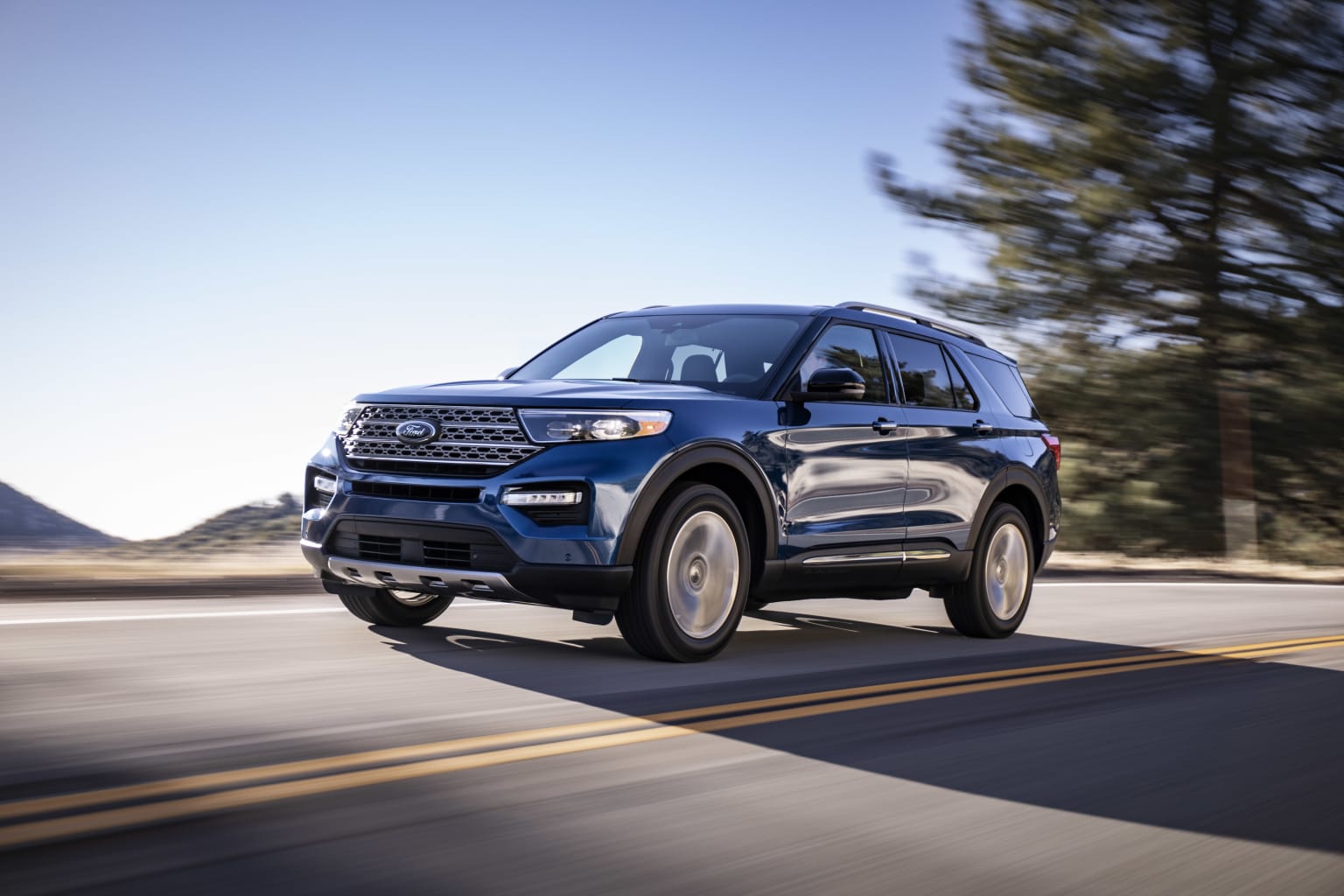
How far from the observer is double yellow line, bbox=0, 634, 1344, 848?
11.9ft

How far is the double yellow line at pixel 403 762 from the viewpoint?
3.63 meters

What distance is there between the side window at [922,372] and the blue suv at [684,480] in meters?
0.02

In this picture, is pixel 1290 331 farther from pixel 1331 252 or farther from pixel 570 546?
pixel 570 546

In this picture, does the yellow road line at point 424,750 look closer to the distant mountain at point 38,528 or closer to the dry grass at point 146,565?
the dry grass at point 146,565

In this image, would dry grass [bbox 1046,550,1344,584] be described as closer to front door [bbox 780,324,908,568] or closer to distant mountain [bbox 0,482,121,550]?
front door [bbox 780,324,908,568]

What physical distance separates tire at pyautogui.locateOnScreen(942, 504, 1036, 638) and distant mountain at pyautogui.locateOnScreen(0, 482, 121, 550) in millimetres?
7272

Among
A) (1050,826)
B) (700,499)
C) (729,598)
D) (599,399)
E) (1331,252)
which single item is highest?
(1331,252)

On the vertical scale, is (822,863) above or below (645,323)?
below

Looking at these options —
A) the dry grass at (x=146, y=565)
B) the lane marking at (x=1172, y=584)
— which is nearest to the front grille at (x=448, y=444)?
the dry grass at (x=146, y=565)

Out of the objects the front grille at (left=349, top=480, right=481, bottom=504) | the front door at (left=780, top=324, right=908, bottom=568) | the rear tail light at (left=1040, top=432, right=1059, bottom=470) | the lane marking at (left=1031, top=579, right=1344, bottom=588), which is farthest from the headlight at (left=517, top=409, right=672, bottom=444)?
the lane marking at (left=1031, top=579, right=1344, bottom=588)

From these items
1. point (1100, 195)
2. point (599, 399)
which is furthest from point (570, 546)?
point (1100, 195)

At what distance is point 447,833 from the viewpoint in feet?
12.0

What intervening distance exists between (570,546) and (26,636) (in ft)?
9.14

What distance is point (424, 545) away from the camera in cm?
632
